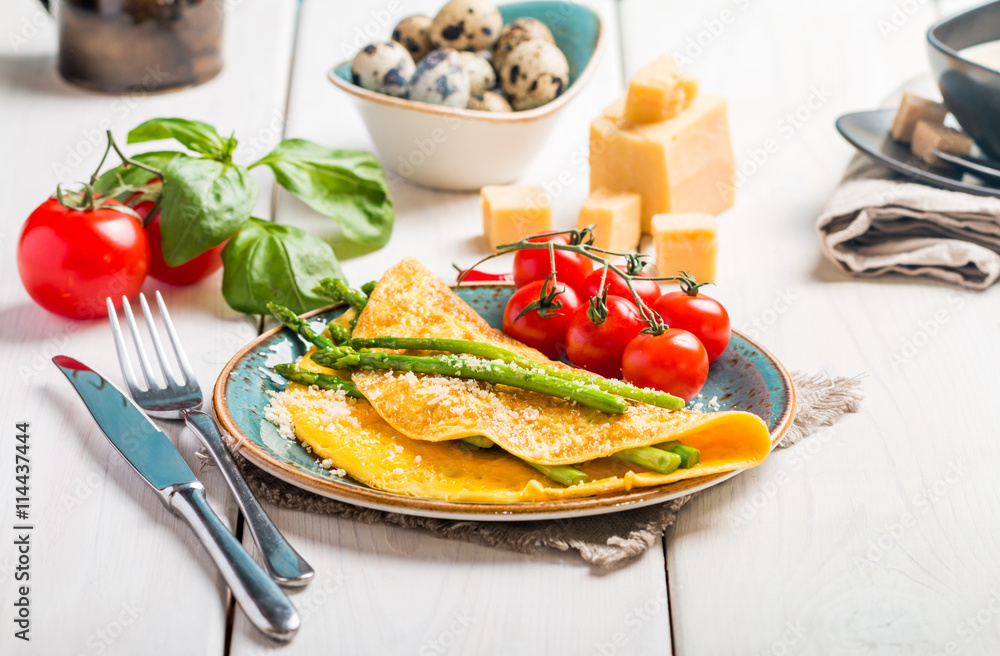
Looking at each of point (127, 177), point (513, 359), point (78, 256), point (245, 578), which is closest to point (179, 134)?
point (127, 177)

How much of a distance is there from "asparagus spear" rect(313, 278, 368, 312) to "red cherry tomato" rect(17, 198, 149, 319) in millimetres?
469

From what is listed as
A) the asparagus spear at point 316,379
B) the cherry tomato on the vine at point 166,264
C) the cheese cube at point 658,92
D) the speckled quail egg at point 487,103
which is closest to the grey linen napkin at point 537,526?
the asparagus spear at point 316,379

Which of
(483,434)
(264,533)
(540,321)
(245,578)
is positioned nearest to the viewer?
(245,578)

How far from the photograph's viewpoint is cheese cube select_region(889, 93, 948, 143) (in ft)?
8.76

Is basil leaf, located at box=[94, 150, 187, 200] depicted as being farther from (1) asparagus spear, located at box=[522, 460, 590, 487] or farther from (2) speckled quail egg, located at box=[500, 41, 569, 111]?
(1) asparagus spear, located at box=[522, 460, 590, 487]

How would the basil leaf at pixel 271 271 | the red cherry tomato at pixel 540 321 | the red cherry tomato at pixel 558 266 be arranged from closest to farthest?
the red cherry tomato at pixel 540 321 < the red cherry tomato at pixel 558 266 < the basil leaf at pixel 271 271

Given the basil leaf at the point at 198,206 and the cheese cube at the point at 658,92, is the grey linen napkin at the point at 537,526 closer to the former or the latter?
the basil leaf at the point at 198,206

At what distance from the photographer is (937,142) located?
2.59 m

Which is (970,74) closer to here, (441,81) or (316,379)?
(441,81)

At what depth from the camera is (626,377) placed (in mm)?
1771

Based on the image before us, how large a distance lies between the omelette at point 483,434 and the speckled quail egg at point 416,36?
1.41 m

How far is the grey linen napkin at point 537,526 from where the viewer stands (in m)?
1.48

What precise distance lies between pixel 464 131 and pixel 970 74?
1.37 metres

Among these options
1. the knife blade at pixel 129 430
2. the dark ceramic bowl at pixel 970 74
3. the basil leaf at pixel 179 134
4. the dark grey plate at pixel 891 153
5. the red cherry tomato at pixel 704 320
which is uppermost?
the dark ceramic bowl at pixel 970 74
